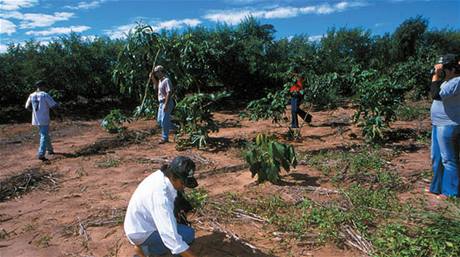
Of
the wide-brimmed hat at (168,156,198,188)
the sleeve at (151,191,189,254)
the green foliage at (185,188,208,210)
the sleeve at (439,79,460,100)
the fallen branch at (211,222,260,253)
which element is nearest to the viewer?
the sleeve at (151,191,189,254)

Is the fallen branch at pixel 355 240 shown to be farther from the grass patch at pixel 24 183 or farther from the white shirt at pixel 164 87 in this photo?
the white shirt at pixel 164 87

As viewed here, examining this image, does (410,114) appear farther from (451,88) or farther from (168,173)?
(168,173)

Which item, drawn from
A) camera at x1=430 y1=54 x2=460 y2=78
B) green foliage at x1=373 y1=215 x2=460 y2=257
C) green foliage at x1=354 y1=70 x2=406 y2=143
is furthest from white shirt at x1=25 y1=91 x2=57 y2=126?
camera at x1=430 y1=54 x2=460 y2=78

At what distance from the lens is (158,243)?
315 centimetres

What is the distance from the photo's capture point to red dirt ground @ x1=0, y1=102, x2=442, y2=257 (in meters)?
3.62

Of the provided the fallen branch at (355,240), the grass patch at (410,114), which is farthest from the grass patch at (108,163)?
the grass patch at (410,114)

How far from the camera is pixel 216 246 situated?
354 cm

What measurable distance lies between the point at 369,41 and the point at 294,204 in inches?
522

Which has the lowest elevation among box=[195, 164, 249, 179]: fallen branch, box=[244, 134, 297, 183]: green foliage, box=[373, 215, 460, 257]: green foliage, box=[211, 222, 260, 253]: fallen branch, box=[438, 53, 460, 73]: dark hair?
box=[211, 222, 260, 253]: fallen branch

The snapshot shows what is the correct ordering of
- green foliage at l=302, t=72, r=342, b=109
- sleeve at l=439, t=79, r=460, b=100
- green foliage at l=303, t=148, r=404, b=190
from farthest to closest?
green foliage at l=302, t=72, r=342, b=109 → green foliage at l=303, t=148, r=404, b=190 → sleeve at l=439, t=79, r=460, b=100

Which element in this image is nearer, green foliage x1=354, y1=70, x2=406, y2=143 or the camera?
the camera

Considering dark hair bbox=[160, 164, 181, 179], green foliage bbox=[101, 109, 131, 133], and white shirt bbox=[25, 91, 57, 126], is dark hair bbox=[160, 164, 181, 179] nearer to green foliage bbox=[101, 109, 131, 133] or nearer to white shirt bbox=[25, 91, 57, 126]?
white shirt bbox=[25, 91, 57, 126]

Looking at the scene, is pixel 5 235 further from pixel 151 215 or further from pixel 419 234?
pixel 419 234

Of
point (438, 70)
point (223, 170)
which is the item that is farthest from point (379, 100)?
point (223, 170)
